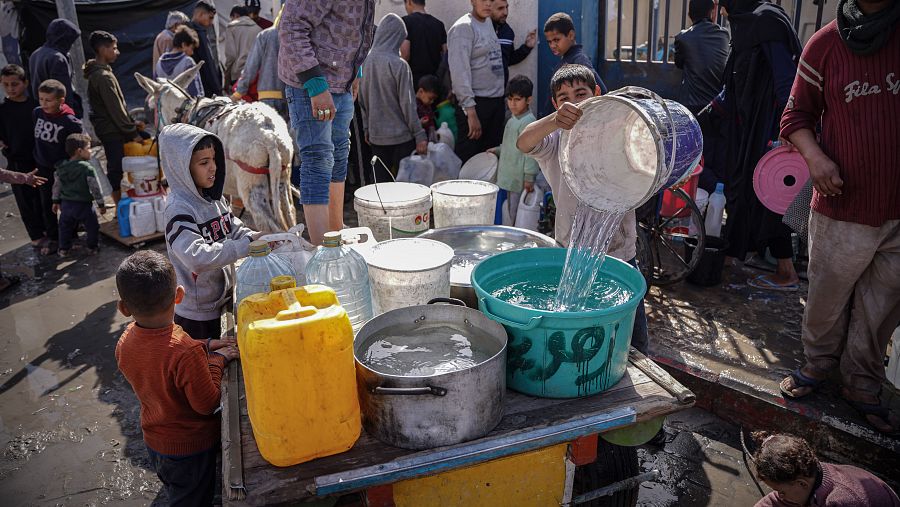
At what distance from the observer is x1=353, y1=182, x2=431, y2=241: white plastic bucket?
153 inches

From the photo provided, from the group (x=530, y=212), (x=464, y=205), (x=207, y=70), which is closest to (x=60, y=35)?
(x=207, y=70)

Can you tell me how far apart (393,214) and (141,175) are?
14.0 feet

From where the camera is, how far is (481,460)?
204 centimetres

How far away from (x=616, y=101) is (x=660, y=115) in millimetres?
189

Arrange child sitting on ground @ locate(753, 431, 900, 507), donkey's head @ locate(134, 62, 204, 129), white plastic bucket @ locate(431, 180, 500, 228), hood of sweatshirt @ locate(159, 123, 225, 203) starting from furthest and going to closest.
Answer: donkey's head @ locate(134, 62, 204, 129) → white plastic bucket @ locate(431, 180, 500, 228) → hood of sweatshirt @ locate(159, 123, 225, 203) → child sitting on ground @ locate(753, 431, 900, 507)

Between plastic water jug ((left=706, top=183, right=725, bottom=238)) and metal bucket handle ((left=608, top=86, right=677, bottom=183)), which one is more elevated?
metal bucket handle ((left=608, top=86, right=677, bottom=183))

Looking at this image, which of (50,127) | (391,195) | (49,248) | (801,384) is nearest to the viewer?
(801,384)

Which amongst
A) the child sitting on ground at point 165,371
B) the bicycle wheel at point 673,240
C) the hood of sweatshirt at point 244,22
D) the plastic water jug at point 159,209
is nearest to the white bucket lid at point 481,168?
the bicycle wheel at point 673,240

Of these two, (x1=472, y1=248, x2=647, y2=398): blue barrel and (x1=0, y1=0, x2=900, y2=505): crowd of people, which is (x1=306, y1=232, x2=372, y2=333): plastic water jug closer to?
(x1=0, y1=0, x2=900, y2=505): crowd of people

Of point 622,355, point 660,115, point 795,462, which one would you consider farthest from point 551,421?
point 660,115

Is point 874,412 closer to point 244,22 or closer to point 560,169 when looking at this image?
point 560,169

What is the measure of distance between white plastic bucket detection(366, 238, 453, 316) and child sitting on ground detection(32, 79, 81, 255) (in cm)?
516

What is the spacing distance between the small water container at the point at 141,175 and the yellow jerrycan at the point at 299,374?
5.51 meters

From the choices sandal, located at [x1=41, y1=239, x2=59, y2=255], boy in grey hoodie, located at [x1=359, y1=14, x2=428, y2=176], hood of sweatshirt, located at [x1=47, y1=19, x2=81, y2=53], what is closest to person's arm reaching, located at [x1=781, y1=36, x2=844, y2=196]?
boy in grey hoodie, located at [x1=359, y1=14, x2=428, y2=176]
